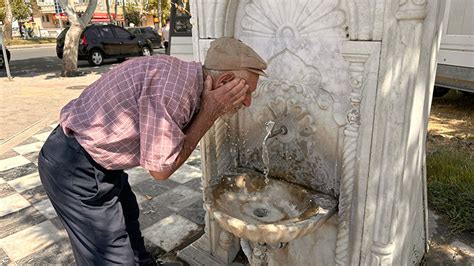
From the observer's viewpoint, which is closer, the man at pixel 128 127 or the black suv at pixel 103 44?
the man at pixel 128 127

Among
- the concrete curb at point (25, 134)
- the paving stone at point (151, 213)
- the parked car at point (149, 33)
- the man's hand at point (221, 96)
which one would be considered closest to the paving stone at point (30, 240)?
the paving stone at point (151, 213)

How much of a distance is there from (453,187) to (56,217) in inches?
152

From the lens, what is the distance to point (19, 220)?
3.45 m

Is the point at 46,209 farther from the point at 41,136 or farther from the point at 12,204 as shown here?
the point at 41,136

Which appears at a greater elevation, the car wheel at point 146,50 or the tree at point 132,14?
the tree at point 132,14

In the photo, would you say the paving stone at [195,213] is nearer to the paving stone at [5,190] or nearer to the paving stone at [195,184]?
the paving stone at [195,184]

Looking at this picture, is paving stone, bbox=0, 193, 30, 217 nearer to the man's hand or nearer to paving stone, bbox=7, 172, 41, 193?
paving stone, bbox=7, 172, 41, 193

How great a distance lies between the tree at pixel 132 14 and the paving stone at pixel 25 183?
4292 cm

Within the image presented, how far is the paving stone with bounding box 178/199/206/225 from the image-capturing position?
3418 millimetres

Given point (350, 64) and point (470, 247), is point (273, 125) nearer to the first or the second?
point (350, 64)

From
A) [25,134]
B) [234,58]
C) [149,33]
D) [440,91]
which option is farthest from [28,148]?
[149,33]

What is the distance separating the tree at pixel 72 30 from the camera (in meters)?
10.6

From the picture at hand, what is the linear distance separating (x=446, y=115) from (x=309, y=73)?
585 cm

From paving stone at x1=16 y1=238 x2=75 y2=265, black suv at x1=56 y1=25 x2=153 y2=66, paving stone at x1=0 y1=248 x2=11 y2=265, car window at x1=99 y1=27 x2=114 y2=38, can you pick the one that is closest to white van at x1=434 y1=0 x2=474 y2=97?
paving stone at x1=16 y1=238 x2=75 y2=265
